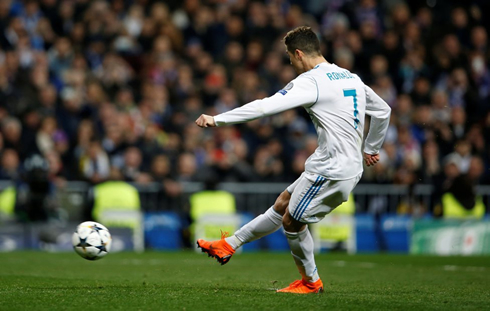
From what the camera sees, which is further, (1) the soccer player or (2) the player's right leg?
(2) the player's right leg

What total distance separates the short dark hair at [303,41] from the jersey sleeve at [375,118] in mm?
604

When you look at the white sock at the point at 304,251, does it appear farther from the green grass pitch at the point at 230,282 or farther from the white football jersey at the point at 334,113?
the white football jersey at the point at 334,113

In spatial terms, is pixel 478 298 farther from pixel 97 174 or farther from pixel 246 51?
pixel 246 51

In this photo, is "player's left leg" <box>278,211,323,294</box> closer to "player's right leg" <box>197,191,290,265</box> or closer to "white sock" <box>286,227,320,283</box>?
"white sock" <box>286,227,320,283</box>

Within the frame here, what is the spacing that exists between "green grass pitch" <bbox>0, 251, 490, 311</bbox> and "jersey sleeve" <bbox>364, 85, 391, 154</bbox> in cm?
140

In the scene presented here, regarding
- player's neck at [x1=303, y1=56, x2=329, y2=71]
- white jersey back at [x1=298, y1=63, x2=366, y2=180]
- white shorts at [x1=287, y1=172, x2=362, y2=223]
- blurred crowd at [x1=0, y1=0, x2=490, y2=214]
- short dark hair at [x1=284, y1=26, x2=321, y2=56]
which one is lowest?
white shorts at [x1=287, y1=172, x2=362, y2=223]

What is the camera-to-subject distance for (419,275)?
10414 millimetres

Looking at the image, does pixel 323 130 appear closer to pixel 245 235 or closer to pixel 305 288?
pixel 245 235

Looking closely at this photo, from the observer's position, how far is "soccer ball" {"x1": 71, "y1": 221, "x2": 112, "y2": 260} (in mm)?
8602

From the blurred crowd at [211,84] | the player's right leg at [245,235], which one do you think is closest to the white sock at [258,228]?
the player's right leg at [245,235]

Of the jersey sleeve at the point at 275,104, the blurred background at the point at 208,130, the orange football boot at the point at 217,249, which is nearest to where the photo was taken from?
the jersey sleeve at the point at 275,104

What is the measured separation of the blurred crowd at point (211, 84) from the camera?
16.4m

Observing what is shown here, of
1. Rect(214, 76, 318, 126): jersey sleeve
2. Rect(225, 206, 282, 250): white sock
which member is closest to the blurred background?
Rect(225, 206, 282, 250): white sock

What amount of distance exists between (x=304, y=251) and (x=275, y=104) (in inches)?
58.2
